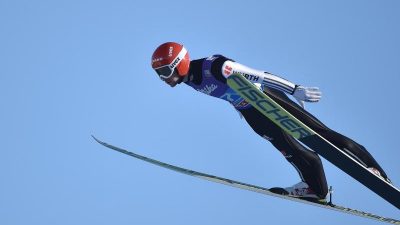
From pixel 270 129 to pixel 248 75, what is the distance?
121 cm

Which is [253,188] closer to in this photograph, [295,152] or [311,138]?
[295,152]

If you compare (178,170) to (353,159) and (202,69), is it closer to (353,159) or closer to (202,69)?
(202,69)

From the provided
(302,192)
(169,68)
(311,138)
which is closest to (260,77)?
(311,138)

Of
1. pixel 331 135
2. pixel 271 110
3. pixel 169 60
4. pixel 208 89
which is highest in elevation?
pixel 169 60

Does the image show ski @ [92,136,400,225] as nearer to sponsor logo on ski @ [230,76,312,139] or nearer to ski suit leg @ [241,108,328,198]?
ski suit leg @ [241,108,328,198]

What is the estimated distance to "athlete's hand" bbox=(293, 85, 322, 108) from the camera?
12820mm

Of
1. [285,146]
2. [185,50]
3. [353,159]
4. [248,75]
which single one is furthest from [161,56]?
[353,159]

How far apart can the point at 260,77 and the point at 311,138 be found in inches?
52.5

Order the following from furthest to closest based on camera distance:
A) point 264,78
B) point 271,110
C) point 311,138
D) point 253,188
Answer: point 253,188 → point 264,78 → point 311,138 → point 271,110

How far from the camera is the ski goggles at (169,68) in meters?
13.4

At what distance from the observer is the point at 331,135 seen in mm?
13398

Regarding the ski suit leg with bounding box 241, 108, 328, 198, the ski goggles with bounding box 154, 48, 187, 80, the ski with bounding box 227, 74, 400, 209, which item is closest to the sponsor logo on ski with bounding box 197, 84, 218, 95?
the ski goggles with bounding box 154, 48, 187, 80

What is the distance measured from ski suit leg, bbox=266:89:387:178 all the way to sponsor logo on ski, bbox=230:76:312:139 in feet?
2.25

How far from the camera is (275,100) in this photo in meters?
13.5
